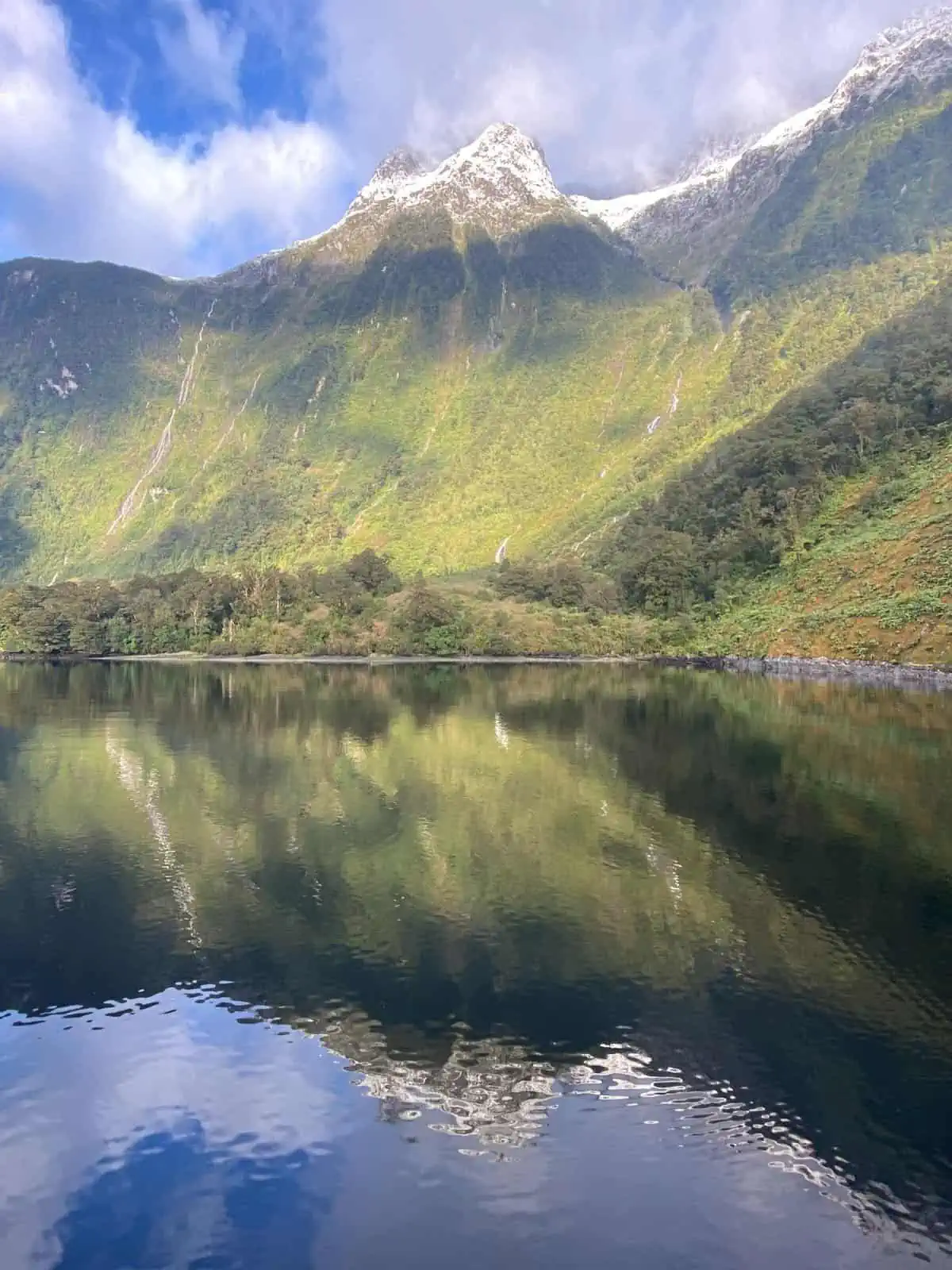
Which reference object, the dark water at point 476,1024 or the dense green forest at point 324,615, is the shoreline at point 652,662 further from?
the dark water at point 476,1024

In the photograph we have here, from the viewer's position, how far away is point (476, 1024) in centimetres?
1831

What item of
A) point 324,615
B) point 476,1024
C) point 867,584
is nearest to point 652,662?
point 867,584


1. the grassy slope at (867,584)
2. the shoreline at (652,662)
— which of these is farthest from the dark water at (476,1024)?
the grassy slope at (867,584)

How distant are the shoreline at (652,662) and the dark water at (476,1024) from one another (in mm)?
51190

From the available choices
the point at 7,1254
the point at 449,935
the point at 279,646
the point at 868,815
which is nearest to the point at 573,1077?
the point at 449,935

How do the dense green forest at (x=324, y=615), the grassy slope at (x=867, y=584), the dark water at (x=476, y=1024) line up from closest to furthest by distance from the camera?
the dark water at (x=476, y=1024) → the grassy slope at (x=867, y=584) → the dense green forest at (x=324, y=615)

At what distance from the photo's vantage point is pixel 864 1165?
14.0m

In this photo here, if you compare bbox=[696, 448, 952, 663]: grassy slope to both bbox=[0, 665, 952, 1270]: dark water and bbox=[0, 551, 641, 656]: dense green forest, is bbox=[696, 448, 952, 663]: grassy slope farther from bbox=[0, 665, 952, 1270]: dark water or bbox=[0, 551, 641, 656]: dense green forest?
bbox=[0, 665, 952, 1270]: dark water

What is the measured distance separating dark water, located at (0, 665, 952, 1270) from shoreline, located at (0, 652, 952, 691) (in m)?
51.2

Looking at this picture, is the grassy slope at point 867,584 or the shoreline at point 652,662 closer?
the shoreline at point 652,662

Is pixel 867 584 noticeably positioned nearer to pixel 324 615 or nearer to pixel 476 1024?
pixel 324 615

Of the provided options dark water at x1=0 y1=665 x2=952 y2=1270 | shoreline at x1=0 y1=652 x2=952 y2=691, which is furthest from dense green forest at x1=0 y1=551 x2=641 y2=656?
dark water at x1=0 y1=665 x2=952 y2=1270

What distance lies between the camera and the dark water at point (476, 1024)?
1298 cm

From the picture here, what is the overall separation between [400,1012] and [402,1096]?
2.88m
